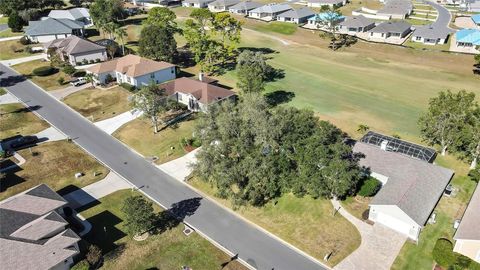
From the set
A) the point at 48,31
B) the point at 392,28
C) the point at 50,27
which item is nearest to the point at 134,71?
the point at 48,31

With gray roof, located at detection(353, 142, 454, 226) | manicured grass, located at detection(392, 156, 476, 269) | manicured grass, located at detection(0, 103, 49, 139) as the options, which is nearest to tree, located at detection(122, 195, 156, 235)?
gray roof, located at detection(353, 142, 454, 226)

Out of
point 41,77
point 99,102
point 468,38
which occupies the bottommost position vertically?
point 99,102

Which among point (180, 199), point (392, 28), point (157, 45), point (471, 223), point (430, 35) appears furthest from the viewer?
point (392, 28)

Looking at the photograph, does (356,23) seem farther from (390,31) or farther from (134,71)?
(134,71)

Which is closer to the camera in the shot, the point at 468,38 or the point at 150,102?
the point at 150,102

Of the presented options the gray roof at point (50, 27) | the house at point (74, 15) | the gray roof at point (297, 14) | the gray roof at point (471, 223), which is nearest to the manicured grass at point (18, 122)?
the gray roof at point (50, 27)

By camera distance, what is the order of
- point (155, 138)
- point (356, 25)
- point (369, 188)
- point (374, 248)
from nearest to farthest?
1. point (374, 248)
2. point (369, 188)
3. point (155, 138)
4. point (356, 25)

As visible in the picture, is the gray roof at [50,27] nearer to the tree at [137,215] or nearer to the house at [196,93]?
the house at [196,93]
